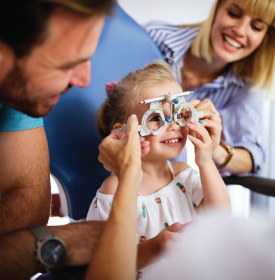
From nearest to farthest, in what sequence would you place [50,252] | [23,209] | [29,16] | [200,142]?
[29,16] → [50,252] → [23,209] → [200,142]

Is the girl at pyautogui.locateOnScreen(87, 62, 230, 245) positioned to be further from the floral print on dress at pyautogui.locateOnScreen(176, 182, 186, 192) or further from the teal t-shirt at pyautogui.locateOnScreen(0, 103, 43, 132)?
the teal t-shirt at pyautogui.locateOnScreen(0, 103, 43, 132)

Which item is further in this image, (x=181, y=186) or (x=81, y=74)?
(x=181, y=186)

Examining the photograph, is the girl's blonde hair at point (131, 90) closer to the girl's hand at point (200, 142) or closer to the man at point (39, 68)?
the girl's hand at point (200, 142)

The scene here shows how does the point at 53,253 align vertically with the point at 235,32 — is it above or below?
below

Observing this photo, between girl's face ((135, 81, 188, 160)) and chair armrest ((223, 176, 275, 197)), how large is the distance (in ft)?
0.99

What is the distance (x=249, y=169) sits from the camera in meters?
1.37

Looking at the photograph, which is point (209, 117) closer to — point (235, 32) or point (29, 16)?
point (235, 32)

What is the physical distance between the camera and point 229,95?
155 centimetres

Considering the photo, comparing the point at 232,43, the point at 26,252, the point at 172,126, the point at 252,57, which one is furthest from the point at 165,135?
the point at 252,57

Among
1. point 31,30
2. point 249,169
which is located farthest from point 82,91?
point 249,169

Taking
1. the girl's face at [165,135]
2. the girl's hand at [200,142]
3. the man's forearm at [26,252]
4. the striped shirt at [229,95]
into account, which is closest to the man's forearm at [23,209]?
the man's forearm at [26,252]

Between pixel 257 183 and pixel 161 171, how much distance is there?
12.5 inches

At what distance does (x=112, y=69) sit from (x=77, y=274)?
0.76 metres

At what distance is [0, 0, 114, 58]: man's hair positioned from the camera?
62 cm
